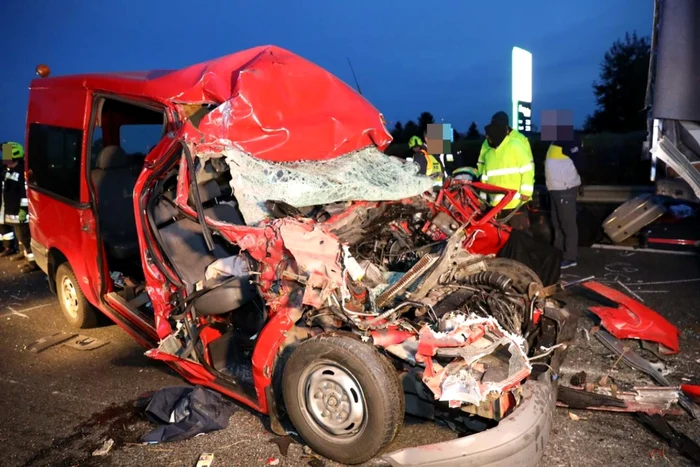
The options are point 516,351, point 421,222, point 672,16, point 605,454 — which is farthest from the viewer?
point 672,16

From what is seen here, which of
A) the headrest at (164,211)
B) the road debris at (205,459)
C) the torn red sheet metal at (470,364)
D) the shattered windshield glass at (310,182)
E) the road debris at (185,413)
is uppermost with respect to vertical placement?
the shattered windshield glass at (310,182)

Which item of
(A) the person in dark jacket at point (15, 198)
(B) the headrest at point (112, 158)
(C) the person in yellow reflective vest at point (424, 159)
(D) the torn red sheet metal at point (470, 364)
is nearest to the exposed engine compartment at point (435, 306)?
(D) the torn red sheet metal at point (470, 364)

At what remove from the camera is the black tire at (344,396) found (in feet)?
9.67

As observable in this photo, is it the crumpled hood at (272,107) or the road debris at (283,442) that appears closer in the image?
the road debris at (283,442)

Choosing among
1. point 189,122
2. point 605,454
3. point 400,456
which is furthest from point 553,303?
point 189,122

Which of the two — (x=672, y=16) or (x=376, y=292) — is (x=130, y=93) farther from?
(x=672, y=16)

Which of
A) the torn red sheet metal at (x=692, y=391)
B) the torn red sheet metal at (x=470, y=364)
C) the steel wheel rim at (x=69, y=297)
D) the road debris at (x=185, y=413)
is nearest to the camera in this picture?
the torn red sheet metal at (x=470, y=364)

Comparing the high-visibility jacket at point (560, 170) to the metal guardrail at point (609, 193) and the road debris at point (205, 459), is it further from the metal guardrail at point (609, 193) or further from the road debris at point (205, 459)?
the road debris at point (205, 459)

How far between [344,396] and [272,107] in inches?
80.6

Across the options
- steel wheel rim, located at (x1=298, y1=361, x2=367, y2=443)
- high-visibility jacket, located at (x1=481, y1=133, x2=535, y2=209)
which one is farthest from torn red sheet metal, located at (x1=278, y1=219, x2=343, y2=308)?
high-visibility jacket, located at (x1=481, y1=133, x2=535, y2=209)

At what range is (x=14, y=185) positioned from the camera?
28.7 feet

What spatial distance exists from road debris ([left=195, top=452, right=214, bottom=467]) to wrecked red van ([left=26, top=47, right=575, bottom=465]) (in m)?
0.37

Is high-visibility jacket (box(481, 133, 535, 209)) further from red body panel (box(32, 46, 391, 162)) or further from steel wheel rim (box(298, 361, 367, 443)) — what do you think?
steel wheel rim (box(298, 361, 367, 443))

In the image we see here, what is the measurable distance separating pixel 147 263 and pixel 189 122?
3.25 feet
